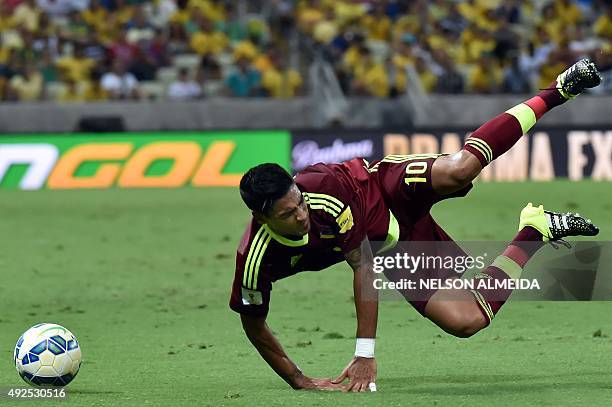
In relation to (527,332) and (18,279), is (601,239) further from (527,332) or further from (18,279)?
(18,279)

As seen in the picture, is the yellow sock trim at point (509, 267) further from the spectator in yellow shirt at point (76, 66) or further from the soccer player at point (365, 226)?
the spectator in yellow shirt at point (76, 66)

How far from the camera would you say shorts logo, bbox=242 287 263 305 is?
7719 mm

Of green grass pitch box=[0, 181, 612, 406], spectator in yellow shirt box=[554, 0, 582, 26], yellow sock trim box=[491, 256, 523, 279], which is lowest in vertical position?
spectator in yellow shirt box=[554, 0, 582, 26]

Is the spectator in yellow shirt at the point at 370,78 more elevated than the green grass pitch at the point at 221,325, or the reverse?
the green grass pitch at the point at 221,325

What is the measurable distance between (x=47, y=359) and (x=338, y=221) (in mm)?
1887

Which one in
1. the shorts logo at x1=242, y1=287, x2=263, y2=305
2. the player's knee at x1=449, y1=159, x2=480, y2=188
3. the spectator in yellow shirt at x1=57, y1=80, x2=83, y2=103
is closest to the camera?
the shorts logo at x1=242, y1=287, x2=263, y2=305

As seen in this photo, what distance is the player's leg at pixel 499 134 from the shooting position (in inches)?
319

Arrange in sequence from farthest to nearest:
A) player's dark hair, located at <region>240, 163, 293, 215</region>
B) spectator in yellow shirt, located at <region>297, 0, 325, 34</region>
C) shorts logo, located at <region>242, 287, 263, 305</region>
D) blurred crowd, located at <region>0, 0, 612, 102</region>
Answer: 1. spectator in yellow shirt, located at <region>297, 0, 325, 34</region>
2. blurred crowd, located at <region>0, 0, 612, 102</region>
3. shorts logo, located at <region>242, 287, 263, 305</region>
4. player's dark hair, located at <region>240, 163, 293, 215</region>

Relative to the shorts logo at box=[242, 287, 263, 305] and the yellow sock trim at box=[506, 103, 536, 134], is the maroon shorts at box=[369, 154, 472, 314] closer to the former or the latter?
the yellow sock trim at box=[506, 103, 536, 134]

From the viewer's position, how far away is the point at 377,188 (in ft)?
26.8

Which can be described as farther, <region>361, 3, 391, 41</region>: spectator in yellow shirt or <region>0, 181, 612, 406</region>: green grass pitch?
<region>361, 3, 391, 41</region>: spectator in yellow shirt

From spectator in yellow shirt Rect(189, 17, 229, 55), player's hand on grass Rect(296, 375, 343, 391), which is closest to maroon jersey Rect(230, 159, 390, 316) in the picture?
player's hand on grass Rect(296, 375, 343, 391)

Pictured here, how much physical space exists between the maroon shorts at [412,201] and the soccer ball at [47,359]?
206 centimetres

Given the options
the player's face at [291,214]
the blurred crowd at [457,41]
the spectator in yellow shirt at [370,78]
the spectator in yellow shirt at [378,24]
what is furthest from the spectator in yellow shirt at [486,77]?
the player's face at [291,214]
